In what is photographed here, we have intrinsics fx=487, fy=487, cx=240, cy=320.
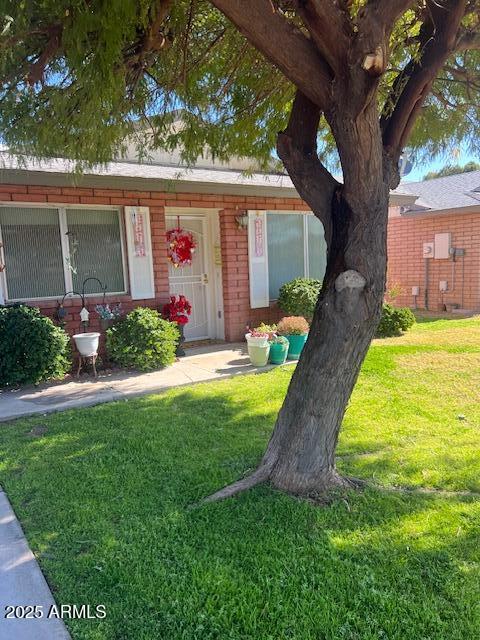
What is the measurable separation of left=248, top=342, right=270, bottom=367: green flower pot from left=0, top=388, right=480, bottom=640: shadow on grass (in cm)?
292

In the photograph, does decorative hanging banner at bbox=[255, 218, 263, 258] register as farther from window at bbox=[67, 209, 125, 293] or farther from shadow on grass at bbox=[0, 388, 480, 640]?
shadow on grass at bbox=[0, 388, 480, 640]

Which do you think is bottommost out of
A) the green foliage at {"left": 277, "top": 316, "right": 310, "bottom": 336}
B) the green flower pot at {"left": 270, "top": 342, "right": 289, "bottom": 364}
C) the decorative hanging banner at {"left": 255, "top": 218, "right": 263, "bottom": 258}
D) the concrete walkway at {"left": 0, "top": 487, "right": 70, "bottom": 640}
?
the concrete walkway at {"left": 0, "top": 487, "right": 70, "bottom": 640}

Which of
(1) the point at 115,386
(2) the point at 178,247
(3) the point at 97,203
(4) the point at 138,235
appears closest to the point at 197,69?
(3) the point at 97,203

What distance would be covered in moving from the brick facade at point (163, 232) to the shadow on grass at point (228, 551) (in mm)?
3717

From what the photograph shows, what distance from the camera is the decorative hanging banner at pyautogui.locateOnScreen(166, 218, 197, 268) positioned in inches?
330

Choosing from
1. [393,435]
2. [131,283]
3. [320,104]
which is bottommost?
[393,435]

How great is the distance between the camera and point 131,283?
24.8 feet

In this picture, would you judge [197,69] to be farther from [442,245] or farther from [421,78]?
[442,245]

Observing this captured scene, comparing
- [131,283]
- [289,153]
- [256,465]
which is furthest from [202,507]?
[131,283]

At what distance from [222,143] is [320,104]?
1852mm

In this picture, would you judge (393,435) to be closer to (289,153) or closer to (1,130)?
(289,153)

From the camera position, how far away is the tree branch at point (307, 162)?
3211 millimetres

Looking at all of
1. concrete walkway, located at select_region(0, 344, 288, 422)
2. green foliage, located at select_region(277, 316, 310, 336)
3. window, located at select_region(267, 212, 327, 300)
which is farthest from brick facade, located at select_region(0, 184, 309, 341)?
green foliage, located at select_region(277, 316, 310, 336)

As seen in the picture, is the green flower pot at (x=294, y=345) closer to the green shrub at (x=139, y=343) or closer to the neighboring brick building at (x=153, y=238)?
the neighboring brick building at (x=153, y=238)
